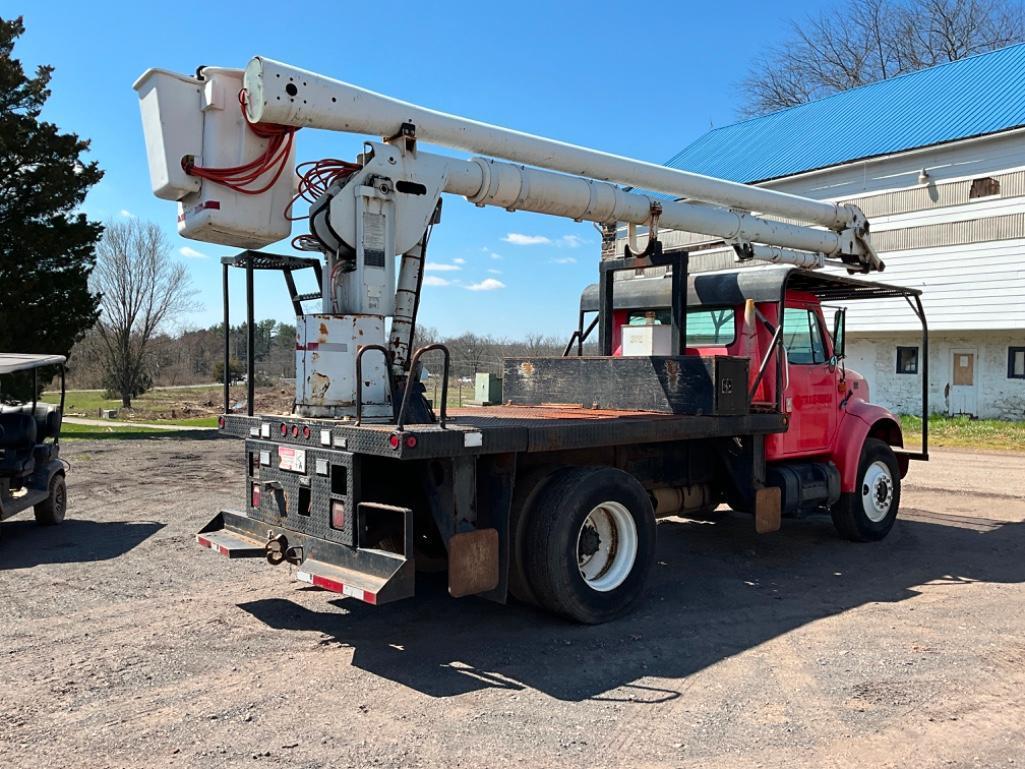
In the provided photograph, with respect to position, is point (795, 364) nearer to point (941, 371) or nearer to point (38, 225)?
point (941, 371)

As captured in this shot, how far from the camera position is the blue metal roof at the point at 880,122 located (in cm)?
2261

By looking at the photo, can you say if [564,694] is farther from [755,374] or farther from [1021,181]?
[1021,181]

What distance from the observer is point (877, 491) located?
8875mm

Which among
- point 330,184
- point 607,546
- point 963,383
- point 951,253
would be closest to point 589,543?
point 607,546

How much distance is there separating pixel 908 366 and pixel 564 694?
23.0m

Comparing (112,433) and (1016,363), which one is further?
(1016,363)

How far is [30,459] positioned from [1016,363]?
2270 cm

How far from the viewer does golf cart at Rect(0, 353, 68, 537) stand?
859 cm

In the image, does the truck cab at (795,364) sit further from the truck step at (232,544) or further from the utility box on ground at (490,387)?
the utility box on ground at (490,387)

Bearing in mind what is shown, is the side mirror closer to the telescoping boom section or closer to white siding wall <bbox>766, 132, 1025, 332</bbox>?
the telescoping boom section

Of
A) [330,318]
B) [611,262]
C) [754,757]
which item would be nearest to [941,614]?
[754,757]

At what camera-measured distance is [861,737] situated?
410cm

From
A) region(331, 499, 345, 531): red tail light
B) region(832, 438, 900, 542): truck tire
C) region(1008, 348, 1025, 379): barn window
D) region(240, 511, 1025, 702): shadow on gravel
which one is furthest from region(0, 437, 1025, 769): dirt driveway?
region(1008, 348, 1025, 379): barn window

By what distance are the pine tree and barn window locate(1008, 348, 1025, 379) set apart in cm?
2497
